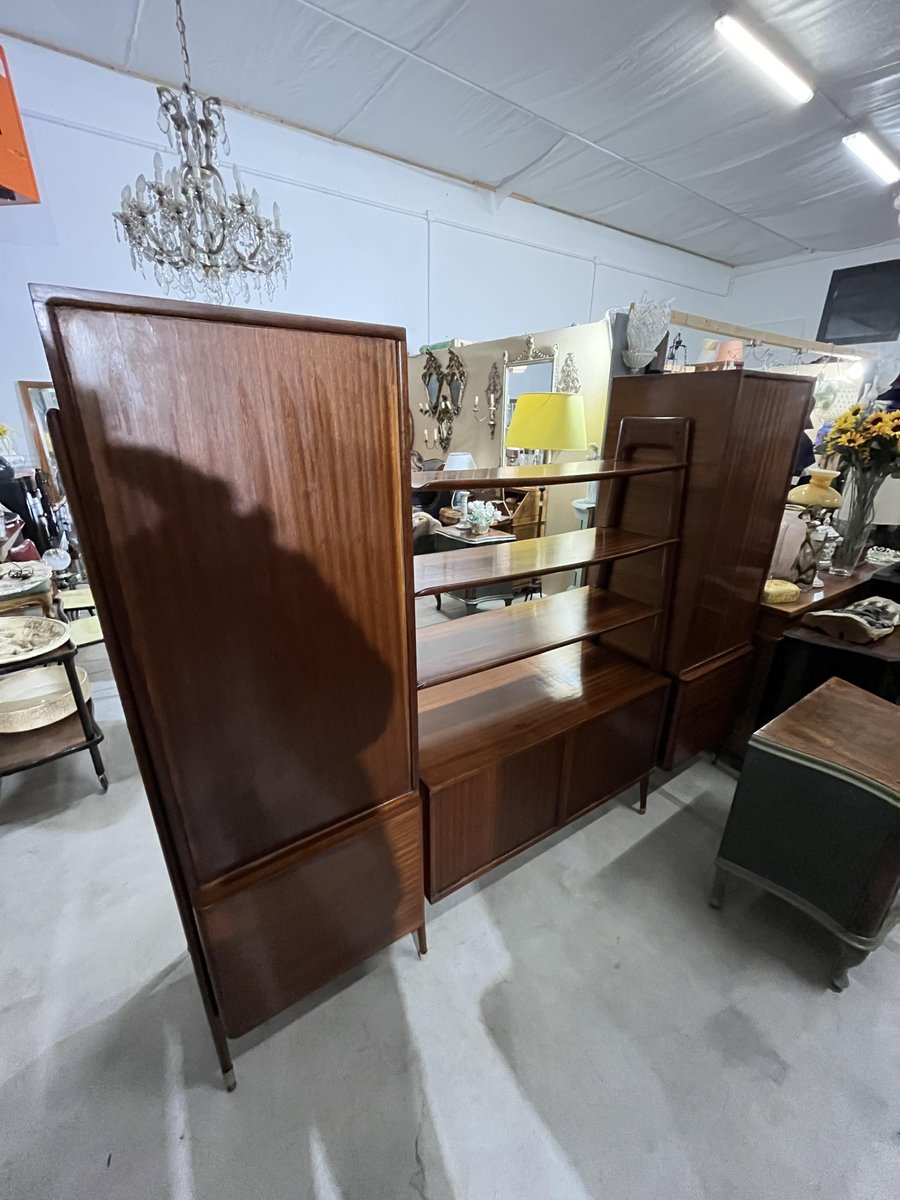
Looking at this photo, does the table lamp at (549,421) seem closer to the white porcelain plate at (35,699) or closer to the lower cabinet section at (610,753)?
the lower cabinet section at (610,753)

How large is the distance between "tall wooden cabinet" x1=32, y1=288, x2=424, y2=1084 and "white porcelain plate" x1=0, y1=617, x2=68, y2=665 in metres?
1.41

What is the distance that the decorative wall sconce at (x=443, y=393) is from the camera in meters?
5.44

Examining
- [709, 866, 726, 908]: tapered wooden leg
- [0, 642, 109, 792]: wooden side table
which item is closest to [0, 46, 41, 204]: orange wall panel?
[0, 642, 109, 792]: wooden side table

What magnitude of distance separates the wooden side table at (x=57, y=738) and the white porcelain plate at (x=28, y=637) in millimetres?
30

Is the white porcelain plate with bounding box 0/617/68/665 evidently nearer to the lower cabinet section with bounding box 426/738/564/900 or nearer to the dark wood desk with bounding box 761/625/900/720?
the lower cabinet section with bounding box 426/738/564/900

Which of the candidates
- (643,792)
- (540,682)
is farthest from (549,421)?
(643,792)

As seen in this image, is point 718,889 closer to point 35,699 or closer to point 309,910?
point 309,910

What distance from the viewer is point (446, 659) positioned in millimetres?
1531

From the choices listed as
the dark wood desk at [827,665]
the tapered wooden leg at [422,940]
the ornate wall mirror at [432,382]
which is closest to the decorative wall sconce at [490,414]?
the ornate wall mirror at [432,382]

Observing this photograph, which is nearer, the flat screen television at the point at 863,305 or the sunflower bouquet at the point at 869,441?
the sunflower bouquet at the point at 869,441

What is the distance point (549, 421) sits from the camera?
2295 mm

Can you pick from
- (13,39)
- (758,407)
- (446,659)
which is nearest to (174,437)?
(446,659)

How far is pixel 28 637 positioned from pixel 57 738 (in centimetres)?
Answer: 46

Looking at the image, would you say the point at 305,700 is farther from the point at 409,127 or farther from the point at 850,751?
the point at 409,127
